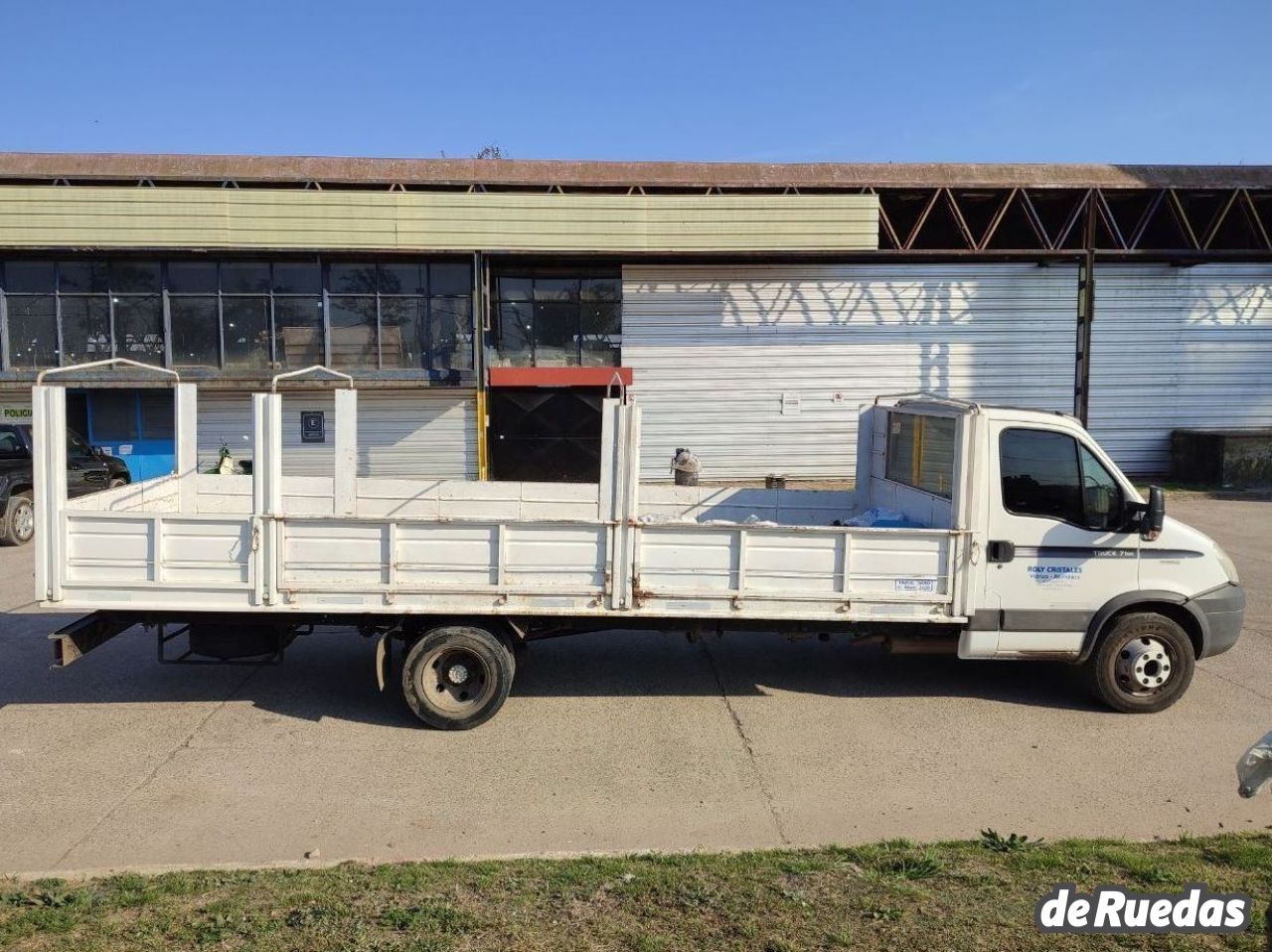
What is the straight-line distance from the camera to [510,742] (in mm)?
6156

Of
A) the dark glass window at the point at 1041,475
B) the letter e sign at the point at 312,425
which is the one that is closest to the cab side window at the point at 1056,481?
the dark glass window at the point at 1041,475

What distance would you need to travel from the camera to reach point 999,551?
6449mm

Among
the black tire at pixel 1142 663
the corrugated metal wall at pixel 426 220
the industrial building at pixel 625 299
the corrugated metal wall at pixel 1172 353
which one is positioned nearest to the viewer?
the black tire at pixel 1142 663

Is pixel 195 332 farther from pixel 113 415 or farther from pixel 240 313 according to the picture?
pixel 113 415

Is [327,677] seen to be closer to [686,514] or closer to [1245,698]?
[686,514]

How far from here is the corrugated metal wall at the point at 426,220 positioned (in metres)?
19.3

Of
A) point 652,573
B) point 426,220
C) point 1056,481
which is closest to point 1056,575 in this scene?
point 1056,481

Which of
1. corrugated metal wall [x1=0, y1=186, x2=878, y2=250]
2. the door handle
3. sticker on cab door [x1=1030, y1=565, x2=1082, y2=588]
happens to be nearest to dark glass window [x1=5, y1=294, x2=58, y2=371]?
corrugated metal wall [x1=0, y1=186, x2=878, y2=250]

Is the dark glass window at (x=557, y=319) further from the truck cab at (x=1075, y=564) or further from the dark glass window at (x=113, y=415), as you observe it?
the truck cab at (x=1075, y=564)

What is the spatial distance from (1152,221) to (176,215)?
22.3 meters

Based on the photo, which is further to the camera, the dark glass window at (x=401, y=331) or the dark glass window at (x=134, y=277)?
the dark glass window at (x=401, y=331)

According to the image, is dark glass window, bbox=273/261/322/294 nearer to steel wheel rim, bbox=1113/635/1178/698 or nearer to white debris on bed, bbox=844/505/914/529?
white debris on bed, bbox=844/505/914/529

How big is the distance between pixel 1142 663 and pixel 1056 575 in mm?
930

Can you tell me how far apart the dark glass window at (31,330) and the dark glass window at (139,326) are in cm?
129
